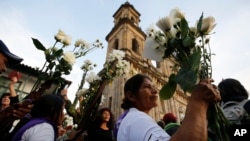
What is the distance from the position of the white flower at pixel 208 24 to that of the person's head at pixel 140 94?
0.62m

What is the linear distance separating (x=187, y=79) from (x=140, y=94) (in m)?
0.54

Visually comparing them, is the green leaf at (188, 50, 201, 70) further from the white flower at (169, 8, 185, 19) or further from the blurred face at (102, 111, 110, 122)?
the blurred face at (102, 111, 110, 122)

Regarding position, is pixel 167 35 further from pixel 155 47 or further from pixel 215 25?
pixel 215 25

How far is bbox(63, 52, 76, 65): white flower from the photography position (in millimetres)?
2719

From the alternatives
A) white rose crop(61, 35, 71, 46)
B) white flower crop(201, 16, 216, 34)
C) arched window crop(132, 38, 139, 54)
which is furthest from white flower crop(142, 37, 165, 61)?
Answer: arched window crop(132, 38, 139, 54)

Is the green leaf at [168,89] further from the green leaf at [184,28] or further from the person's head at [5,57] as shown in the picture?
the person's head at [5,57]

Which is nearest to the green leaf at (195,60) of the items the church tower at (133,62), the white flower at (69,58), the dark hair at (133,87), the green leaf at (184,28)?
the green leaf at (184,28)

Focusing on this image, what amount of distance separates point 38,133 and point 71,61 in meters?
1.09

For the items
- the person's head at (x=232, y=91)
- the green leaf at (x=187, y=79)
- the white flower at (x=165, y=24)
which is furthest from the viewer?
the person's head at (x=232, y=91)

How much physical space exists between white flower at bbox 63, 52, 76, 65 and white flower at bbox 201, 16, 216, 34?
1693mm

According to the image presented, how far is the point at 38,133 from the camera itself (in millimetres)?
1864

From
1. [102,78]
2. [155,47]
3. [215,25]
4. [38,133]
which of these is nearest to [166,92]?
[155,47]

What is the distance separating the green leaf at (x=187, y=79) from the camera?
1318 millimetres

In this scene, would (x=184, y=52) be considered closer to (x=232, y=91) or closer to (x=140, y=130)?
(x=140, y=130)
